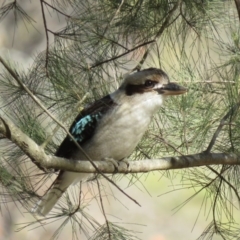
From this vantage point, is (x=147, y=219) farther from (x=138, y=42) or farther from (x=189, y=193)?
(x=138, y=42)

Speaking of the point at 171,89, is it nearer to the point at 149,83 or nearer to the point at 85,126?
the point at 149,83

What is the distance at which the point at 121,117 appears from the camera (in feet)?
5.89

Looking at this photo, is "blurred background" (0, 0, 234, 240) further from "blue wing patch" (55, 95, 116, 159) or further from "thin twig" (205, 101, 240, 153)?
"thin twig" (205, 101, 240, 153)

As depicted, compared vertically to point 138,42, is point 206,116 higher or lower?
lower

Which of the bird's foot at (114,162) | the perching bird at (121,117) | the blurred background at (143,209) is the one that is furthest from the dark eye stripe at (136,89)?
the blurred background at (143,209)

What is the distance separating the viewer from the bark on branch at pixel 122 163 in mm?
1303

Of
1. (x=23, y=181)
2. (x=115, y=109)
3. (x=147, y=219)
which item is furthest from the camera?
(x=147, y=219)

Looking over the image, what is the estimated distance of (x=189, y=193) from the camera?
374cm

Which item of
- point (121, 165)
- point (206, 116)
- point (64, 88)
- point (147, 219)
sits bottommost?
point (121, 165)

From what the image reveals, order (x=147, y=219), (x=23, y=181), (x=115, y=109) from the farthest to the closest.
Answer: (x=147, y=219) → (x=115, y=109) → (x=23, y=181)

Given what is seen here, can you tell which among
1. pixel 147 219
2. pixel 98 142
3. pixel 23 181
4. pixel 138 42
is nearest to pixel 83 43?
pixel 138 42

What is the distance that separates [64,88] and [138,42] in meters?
0.27

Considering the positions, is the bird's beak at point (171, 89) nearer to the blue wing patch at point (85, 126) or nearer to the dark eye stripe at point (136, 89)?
the dark eye stripe at point (136, 89)

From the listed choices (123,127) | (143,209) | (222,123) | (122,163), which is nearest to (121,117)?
(123,127)
